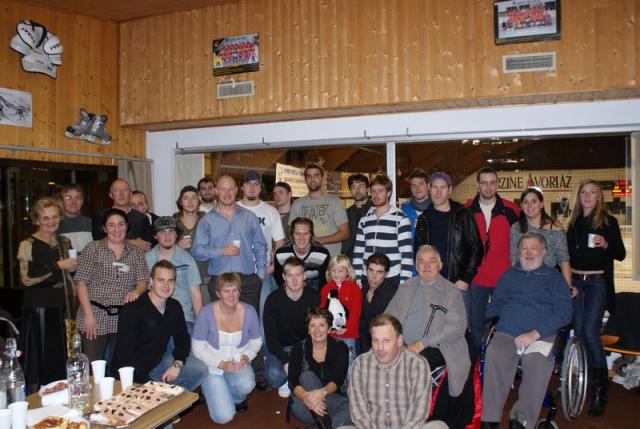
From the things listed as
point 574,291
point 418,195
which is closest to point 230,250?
point 418,195

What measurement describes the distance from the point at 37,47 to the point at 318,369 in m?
4.53

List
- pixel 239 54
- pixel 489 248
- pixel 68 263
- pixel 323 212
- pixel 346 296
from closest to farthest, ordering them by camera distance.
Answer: pixel 68 263
pixel 346 296
pixel 489 248
pixel 323 212
pixel 239 54

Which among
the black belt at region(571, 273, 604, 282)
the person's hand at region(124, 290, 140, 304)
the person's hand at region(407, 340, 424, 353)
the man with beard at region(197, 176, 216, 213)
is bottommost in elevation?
the person's hand at region(407, 340, 424, 353)

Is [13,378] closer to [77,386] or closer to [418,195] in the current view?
[77,386]

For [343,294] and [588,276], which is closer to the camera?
Result: [343,294]

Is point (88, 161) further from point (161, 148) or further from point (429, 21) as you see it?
point (429, 21)

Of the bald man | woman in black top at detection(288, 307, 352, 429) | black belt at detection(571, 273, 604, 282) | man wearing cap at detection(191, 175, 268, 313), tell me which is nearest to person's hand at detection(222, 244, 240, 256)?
man wearing cap at detection(191, 175, 268, 313)

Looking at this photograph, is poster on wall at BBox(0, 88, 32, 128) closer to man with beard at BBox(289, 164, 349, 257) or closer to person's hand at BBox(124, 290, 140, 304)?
person's hand at BBox(124, 290, 140, 304)

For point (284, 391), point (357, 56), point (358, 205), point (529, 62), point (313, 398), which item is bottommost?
point (284, 391)

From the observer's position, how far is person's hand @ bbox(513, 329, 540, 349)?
3.52 meters

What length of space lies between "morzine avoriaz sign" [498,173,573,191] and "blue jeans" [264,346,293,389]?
115 inches

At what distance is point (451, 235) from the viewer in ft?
13.3

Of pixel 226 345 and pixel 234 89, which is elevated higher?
pixel 234 89

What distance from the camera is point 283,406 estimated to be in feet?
13.5
